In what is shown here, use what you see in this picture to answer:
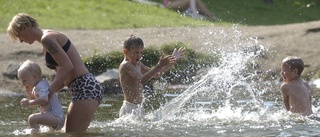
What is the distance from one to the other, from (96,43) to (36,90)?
8913mm

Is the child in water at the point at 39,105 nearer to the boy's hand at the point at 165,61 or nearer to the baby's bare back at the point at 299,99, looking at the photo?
the boy's hand at the point at 165,61

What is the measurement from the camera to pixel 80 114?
27.1 ft

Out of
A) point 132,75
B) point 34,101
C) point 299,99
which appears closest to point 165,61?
point 132,75

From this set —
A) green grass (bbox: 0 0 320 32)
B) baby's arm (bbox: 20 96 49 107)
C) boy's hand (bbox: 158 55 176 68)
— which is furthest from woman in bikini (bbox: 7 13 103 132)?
green grass (bbox: 0 0 320 32)

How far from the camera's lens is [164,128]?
29.9ft

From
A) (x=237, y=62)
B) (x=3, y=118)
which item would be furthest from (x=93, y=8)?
(x=3, y=118)

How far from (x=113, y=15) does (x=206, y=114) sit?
11.1 metres

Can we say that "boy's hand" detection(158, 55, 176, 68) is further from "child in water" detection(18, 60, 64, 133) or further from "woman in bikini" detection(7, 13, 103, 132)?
"child in water" detection(18, 60, 64, 133)

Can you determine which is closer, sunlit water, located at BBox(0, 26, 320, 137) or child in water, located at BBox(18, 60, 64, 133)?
child in water, located at BBox(18, 60, 64, 133)

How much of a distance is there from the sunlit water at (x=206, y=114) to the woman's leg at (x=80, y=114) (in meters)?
0.16

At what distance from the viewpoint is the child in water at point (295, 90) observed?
976cm

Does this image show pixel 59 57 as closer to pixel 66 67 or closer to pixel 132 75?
pixel 66 67

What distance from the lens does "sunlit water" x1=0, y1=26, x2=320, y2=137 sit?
8.79m

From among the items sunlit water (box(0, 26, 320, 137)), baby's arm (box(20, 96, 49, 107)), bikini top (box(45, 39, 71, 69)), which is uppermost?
bikini top (box(45, 39, 71, 69))
